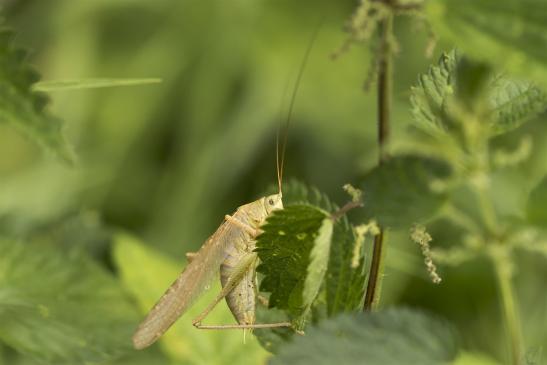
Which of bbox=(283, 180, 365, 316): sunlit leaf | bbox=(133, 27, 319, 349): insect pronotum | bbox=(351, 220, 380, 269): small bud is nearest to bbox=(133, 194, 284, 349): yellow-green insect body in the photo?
bbox=(133, 27, 319, 349): insect pronotum

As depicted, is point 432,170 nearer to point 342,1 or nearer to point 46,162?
point 46,162

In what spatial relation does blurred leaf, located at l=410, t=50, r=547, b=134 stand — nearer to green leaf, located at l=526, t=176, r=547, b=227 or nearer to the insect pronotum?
green leaf, located at l=526, t=176, r=547, b=227

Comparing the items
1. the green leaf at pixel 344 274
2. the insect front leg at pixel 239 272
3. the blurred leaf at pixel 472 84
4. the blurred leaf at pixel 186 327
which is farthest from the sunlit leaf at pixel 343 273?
the blurred leaf at pixel 186 327

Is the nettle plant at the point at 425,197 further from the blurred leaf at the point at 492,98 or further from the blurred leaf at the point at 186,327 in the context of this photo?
the blurred leaf at the point at 186,327

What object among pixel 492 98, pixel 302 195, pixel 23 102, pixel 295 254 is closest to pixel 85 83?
pixel 23 102

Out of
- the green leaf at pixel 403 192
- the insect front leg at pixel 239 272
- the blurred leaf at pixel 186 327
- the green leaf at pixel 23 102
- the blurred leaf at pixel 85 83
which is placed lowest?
the blurred leaf at pixel 186 327

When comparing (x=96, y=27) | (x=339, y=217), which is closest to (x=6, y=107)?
(x=339, y=217)

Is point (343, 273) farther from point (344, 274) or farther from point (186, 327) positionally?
point (186, 327)
